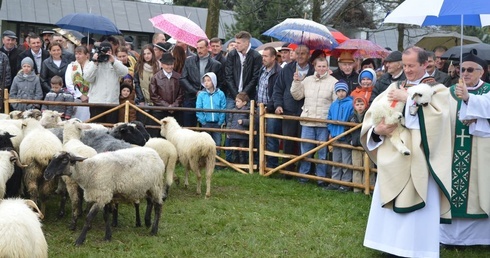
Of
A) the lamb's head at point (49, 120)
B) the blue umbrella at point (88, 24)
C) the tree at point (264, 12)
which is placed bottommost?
the lamb's head at point (49, 120)

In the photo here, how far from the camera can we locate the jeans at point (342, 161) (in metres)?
11.1

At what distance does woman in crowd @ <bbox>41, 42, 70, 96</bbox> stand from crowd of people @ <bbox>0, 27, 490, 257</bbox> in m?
0.02

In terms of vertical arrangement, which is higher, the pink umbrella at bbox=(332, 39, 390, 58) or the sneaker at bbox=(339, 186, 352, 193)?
the pink umbrella at bbox=(332, 39, 390, 58)

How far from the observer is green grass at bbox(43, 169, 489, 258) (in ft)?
24.5

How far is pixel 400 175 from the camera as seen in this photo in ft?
22.7

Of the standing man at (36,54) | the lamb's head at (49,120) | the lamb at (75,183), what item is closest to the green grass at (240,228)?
the lamb at (75,183)

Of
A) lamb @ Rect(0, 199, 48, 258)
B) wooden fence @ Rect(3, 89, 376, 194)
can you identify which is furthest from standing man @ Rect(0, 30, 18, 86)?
lamb @ Rect(0, 199, 48, 258)

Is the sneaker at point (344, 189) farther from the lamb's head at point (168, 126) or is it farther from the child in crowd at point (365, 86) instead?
the lamb's head at point (168, 126)

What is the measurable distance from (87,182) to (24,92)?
547 cm

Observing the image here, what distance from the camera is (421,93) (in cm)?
675

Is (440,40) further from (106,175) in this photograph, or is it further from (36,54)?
(106,175)

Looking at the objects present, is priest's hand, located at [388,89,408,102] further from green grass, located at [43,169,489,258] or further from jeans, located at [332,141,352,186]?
jeans, located at [332,141,352,186]

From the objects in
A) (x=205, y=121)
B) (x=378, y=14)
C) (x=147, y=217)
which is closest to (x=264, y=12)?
(x=378, y=14)

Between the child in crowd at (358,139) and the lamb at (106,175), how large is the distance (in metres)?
4.05
